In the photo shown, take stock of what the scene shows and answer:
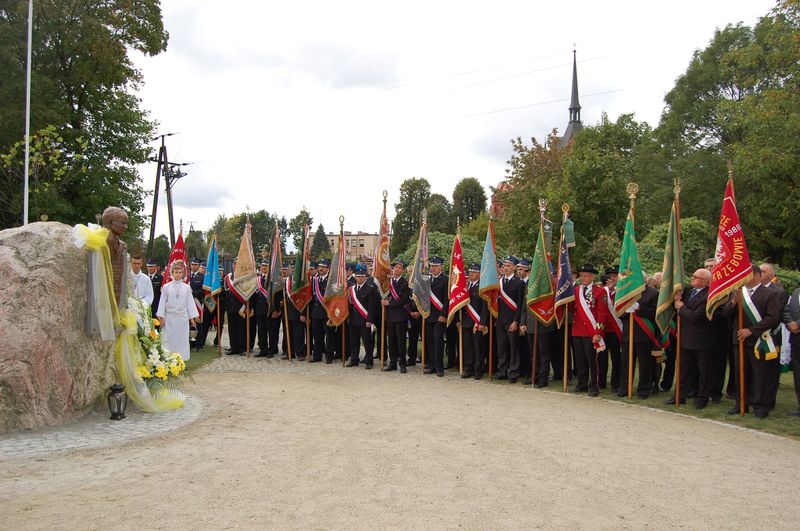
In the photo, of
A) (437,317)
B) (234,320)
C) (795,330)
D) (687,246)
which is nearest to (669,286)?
(795,330)

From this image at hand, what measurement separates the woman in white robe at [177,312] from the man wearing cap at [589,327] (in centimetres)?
677

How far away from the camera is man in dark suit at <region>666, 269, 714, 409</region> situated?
27.9 feet

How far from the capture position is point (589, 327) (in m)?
9.41

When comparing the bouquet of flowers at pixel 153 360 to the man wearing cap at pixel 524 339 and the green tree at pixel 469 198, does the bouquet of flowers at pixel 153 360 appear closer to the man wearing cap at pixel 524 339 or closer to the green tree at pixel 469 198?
the man wearing cap at pixel 524 339

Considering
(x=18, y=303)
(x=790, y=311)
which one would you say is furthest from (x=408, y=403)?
(x=790, y=311)

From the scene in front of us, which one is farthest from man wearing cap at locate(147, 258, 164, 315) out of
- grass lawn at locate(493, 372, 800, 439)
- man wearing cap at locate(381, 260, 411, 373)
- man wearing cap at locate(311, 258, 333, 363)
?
grass lawn at locate(493, 372, 800, 439)

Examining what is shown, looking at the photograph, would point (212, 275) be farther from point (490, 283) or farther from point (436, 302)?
point (490, 283)

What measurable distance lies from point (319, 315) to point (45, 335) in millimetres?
7140

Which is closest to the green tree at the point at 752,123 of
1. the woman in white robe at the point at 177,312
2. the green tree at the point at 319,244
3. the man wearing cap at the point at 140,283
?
the woman in white robe at the point at 177,312

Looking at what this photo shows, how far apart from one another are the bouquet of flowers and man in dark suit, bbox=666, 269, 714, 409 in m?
7.07

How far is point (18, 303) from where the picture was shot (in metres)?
6.32

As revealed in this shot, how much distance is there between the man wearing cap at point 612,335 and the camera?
973cm

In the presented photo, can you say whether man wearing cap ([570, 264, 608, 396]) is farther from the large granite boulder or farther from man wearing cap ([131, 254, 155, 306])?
man wearing cap ([131, 254, 155, 306])

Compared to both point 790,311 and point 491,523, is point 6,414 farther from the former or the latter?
point 790,311
